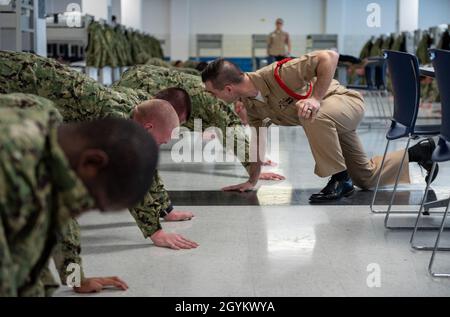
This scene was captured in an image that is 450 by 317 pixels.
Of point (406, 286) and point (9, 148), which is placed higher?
point (9, 148)

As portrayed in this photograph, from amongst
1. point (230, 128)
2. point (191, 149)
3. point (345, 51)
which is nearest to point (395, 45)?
point (191, 149)

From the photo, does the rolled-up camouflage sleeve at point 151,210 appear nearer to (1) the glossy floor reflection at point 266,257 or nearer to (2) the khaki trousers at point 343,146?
(1) the glossy floor reflection at point 266,257

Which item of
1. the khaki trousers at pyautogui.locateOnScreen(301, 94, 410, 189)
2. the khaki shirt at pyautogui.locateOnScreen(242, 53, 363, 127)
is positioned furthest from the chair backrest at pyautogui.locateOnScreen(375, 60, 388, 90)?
the khaki shirt at pyautogui.locateOnScreen(242, 53, 363, 127)

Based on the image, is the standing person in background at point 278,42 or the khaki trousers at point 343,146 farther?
the standing person in background at point 278,42

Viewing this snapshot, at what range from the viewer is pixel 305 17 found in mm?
20875

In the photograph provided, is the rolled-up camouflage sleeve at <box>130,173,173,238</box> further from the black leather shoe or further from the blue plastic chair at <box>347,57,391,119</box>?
the blue plastic chair at <box>347,57,391,119</box>

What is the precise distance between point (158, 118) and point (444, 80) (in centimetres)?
98

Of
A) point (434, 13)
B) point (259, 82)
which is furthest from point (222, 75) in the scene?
point (434, 13)

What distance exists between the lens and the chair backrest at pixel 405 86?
302 centimetres

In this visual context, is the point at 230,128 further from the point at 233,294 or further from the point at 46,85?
the point at 233,294

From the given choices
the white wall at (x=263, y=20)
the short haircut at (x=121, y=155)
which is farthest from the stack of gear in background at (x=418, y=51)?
the white wall at (x=263, y=20)

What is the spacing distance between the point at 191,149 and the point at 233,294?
394 centimetres

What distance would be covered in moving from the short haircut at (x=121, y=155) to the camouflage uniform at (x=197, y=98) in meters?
3.02

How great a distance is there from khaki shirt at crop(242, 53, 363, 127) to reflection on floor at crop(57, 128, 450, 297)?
0.43 meters
